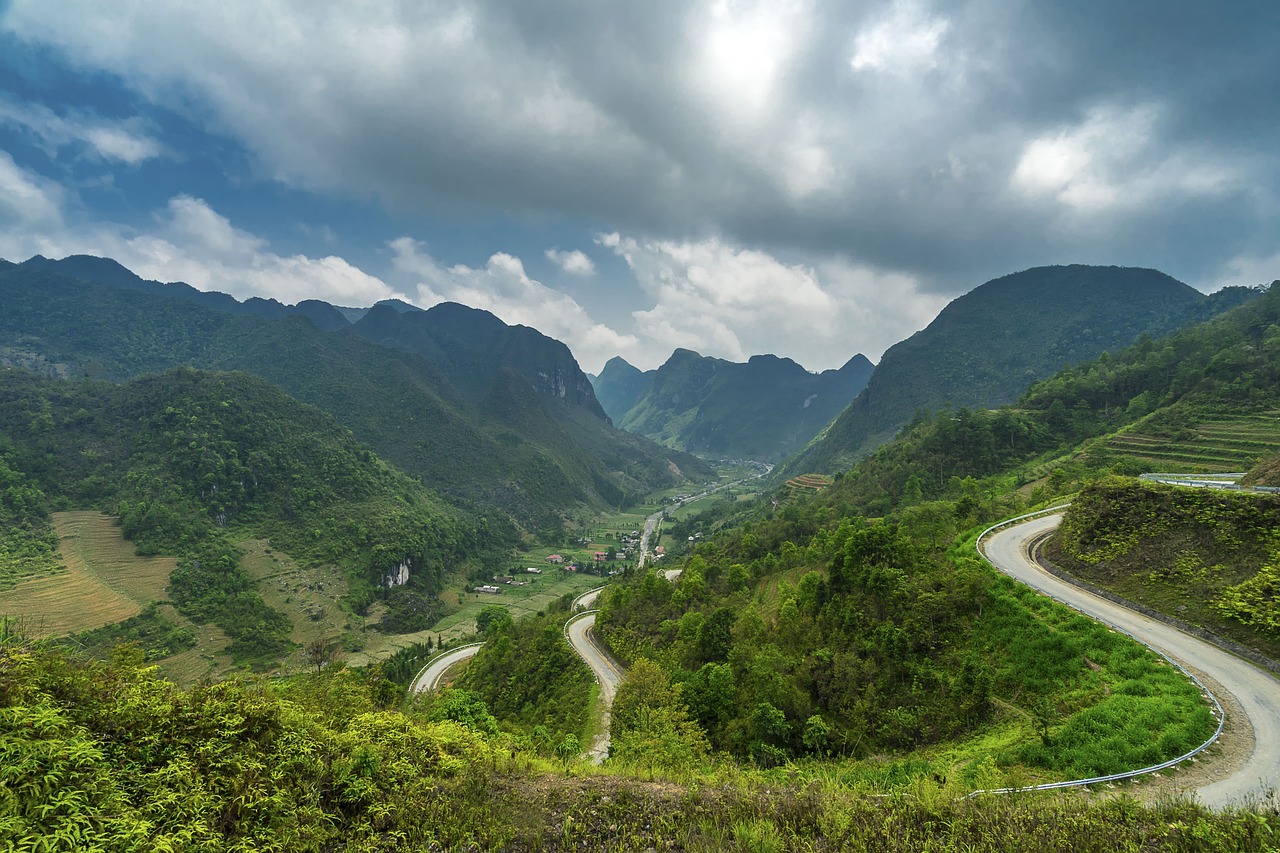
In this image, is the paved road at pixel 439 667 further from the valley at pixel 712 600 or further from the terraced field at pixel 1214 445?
the terraced field at pixel 1214 445

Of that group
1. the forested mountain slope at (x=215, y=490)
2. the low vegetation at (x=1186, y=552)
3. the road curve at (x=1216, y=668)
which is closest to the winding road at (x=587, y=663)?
the road curve at (x=1216, y=668)

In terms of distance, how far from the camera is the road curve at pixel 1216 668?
31.5 ft

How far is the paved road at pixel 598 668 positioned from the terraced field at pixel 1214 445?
49731 mm

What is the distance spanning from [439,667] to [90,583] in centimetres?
4900

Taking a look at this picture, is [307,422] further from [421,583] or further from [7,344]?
[7,344]

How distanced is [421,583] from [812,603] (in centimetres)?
9429

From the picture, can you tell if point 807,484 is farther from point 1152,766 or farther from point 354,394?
point 354,394

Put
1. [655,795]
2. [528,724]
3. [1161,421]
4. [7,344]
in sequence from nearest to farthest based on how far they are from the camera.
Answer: [655,795] < [528,724] < [1161,421] < [7,344]

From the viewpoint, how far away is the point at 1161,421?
49844 millimetres

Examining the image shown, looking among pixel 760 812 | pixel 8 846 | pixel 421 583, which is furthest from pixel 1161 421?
pixel 421 583

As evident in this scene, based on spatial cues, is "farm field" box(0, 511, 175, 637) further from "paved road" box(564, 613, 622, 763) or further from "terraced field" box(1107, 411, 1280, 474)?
"terraced field" box(1107, 411, 1280, 474)

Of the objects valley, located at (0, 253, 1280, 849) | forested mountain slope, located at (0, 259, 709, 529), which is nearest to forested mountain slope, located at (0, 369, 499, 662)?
valley, located at (0, 253, 1280, 849)

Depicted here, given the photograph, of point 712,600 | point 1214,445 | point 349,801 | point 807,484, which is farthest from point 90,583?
point 1214,445

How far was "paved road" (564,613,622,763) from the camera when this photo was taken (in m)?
26.9
